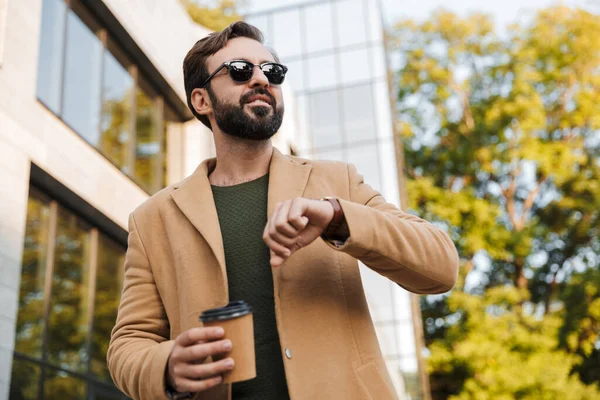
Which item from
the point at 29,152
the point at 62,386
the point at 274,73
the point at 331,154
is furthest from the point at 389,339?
the point at 274,73

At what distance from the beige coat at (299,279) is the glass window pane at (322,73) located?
2103cm

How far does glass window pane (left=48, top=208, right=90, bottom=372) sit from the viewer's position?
8.18 m

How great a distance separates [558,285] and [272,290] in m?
20.6

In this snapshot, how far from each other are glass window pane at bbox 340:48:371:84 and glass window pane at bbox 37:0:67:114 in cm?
1469

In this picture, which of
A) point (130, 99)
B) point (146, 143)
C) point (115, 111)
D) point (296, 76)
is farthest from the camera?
point (296, 76)

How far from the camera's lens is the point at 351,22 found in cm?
2341

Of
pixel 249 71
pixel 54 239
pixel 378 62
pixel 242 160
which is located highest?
pixel 378 62

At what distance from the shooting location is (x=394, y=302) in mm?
19891

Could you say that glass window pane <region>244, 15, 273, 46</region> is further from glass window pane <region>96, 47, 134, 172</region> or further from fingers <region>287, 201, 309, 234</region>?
fingers <region>287, 201, 309, 234</region>

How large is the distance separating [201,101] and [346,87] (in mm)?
20493

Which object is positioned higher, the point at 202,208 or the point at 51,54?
the point at 51,54

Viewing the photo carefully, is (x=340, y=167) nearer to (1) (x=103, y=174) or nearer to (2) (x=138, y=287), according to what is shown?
(2) (x=138, y=287)

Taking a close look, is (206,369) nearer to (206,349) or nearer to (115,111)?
(206,349)

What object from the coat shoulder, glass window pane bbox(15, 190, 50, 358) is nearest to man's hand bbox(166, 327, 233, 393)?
the coat shoulder
